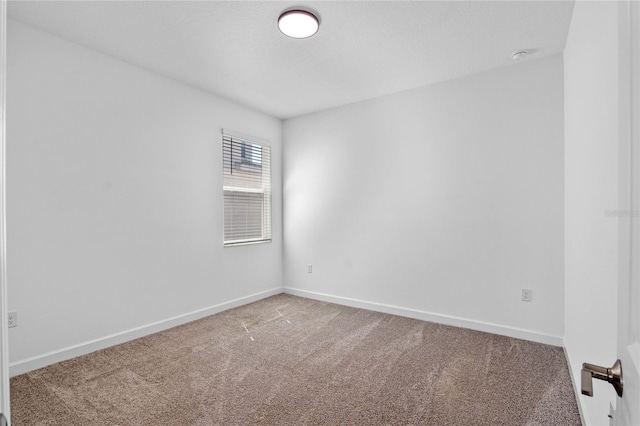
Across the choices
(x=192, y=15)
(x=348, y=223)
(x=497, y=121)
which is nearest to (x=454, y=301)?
(x=348, y=223)

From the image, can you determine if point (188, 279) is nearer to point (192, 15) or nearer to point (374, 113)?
point (192, 15)

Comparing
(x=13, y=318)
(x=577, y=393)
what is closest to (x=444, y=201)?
(x=577, y=393)

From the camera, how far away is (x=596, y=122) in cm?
152

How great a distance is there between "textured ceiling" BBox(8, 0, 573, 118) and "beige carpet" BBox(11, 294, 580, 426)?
2604 millimetres

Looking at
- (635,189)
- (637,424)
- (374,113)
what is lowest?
(637,424)

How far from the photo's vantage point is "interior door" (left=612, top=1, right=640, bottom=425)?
0.51m

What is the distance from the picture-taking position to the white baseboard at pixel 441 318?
2.88 metres

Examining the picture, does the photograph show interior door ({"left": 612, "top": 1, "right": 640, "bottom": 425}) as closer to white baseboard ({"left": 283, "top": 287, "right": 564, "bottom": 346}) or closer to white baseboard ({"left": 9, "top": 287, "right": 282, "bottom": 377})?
white baseboard ({"left": 283, "top": 287, "right": 564, "bottom": 346})

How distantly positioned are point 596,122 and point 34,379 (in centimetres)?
382

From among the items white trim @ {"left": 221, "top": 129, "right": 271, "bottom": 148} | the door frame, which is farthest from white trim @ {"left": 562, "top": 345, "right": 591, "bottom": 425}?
white trim @ {"left": 221, "top": 129, "right": 271, "bottom": 148}

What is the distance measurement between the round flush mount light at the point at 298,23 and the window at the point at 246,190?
1841 millimetres

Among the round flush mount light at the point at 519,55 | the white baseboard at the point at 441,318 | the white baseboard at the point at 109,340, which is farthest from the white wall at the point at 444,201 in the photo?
the white baseboard at the point at 109,340

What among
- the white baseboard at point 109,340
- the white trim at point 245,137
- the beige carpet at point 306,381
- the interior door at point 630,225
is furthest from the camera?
the white trim at point 245,137

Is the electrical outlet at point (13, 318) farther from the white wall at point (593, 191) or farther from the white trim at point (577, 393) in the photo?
the white trim at point (577, 393)
